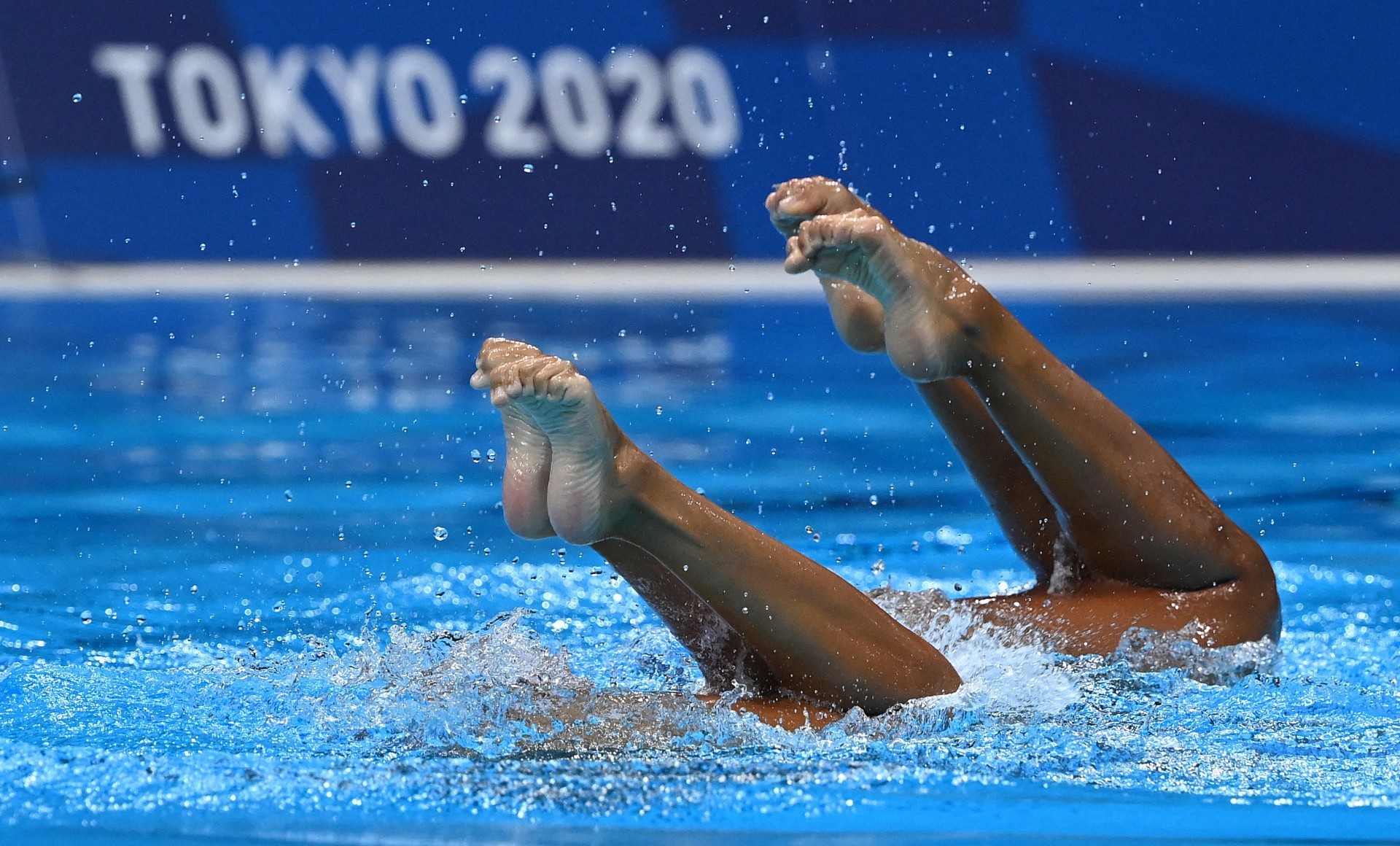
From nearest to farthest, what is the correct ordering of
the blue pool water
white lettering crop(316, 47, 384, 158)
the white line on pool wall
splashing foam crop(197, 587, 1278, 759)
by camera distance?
1. the blue pool water
2. splashing foam crop(197, 587, 1278, 759)
3. the white line on pool wall
4. white lettering crop(316, 47, 384, 158)

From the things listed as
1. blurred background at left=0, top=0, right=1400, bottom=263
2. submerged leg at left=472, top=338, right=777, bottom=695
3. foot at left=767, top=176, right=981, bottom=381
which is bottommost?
submerged leg at left=472, top=338, right=777, bottom=695

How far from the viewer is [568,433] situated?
71.7 inches

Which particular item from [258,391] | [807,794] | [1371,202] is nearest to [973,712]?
[807,794]

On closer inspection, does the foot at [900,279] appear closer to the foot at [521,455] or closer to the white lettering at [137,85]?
the foot at [521,455]

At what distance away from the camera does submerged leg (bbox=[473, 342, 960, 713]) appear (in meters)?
1.81

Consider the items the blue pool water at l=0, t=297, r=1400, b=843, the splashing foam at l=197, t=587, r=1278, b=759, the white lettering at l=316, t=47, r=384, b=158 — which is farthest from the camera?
the white lettering at l=316, t=47, r=384, b=158

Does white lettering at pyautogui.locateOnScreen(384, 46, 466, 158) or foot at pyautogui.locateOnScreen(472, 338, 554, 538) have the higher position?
white lettering at pyautogui.locateOnScreen(384, 46, 466, 158)

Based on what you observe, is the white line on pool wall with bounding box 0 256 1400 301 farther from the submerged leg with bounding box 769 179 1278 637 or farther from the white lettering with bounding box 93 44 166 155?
the submerged leg with bounding box 769 179 1278 637

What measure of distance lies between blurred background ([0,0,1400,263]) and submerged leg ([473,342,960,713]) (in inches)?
205

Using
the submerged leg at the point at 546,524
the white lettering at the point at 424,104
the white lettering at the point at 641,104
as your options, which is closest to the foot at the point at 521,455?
the submerged leg at the point at 546,524

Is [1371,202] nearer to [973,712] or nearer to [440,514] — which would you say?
[440,514]

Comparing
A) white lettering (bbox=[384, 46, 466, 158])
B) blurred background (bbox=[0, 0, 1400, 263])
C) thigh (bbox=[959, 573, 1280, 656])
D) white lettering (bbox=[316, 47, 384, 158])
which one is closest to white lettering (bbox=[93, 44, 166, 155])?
blurred background (bbox=[0, 0, 1400, 263])

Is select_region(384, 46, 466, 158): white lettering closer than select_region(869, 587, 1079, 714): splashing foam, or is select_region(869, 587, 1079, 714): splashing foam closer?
select_region(869, 587, 1079, 714): splashing foam

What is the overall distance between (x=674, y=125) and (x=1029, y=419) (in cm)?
518
